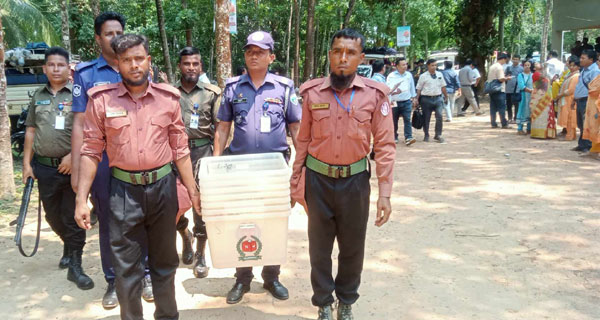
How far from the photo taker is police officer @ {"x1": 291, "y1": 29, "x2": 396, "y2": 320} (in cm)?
334

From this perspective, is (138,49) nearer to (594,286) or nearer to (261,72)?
(261,72)

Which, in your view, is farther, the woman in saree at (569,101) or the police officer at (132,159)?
the woman in saree at (569,101)

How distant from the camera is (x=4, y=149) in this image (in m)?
6.95

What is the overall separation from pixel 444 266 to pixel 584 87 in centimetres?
671

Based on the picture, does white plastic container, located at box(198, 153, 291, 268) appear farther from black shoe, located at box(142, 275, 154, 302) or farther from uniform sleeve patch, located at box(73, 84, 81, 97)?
uniform sleeve patch, located at box(73, 84, 81, 97)

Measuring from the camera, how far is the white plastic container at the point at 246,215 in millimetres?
3102

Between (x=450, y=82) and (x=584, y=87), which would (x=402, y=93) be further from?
(x=450, y=82)

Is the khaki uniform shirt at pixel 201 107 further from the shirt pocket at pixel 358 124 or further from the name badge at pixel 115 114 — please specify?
the shirt pocket at pixel 358 124

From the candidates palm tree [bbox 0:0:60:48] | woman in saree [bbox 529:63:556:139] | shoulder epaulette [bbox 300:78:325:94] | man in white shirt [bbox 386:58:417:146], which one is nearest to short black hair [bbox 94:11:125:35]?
shoulder epaulette [bbox 300:78:325:94]

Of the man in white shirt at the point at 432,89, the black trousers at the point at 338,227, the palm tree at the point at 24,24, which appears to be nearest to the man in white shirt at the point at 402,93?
the man in white shirt at the point at 432,89

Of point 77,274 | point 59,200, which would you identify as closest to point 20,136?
point 59,200

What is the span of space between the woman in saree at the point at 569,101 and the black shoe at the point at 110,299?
948cm

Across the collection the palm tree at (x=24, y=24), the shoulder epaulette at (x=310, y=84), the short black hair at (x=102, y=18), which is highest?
the palm tree at (x=24, y=24)

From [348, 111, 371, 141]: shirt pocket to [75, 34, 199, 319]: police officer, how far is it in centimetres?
117
